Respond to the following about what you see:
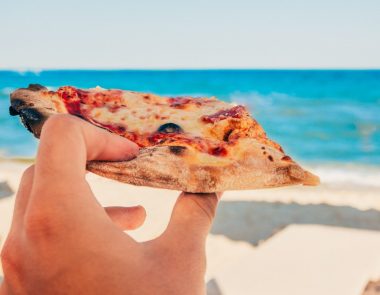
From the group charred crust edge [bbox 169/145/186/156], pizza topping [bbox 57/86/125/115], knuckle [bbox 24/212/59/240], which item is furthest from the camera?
pizza topping [bbox 57/86/125/115]

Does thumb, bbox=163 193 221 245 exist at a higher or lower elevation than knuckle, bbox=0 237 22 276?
higher

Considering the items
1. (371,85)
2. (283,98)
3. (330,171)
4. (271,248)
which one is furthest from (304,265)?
(371,85)

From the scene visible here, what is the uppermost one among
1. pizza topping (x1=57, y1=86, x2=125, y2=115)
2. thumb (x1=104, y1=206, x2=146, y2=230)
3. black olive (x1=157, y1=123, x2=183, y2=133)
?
pizza topping (x1=57, y1=86, x2=125, y2=115)

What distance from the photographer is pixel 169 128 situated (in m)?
2.17

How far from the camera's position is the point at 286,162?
1.96m

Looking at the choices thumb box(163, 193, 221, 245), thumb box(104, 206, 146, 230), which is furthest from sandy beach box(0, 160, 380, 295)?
thumb box(163, 193, 221, 245)

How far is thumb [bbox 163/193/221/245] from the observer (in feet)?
4.30

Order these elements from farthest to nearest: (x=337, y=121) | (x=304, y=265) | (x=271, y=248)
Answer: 1. (x=337, y=121)
2. (x=271, y=248)
3. (x=304, y=265)

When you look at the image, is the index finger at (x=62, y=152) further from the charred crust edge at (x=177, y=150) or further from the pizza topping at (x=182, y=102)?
the pizza topping at (x=182, y=102)

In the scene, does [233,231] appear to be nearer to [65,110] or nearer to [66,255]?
[65,110]

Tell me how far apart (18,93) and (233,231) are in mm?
4951

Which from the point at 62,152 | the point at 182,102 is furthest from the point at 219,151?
the point at 62,152

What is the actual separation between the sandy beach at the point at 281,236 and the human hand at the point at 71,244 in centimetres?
359

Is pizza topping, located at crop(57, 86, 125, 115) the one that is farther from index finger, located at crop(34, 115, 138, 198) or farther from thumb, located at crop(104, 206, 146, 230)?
index finger, located at crop(34, 115, 138, 198)
